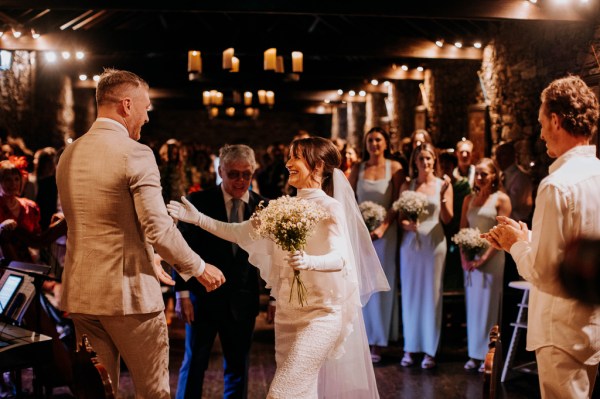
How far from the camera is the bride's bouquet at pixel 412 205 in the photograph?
547 cm

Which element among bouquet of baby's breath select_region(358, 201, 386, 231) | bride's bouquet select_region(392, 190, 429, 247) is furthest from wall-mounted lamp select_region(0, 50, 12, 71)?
bride's bouquet select_region(392, 190, 429, 247)

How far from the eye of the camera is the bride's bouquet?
17.9 feet

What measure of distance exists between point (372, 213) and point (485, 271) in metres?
1.01

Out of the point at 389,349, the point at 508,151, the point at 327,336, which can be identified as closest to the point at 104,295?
the point at 327,336

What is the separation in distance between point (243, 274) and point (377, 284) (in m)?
0.78

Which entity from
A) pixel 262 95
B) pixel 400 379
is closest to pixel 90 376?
pixel 400 379

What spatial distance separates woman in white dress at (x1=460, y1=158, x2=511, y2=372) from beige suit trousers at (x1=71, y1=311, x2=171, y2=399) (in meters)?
3.30

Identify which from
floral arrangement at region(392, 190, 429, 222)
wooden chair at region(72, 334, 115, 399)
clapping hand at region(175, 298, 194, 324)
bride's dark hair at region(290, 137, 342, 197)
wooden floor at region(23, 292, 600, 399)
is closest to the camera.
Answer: wooden chair at region(72, 334, 115, 399)

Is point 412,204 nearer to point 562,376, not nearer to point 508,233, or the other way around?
point 508,233

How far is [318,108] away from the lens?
1072 inches

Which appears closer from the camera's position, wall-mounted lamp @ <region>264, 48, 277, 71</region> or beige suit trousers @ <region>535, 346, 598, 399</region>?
beige suit trousers @ <region>535, 346, 598, 399</region>

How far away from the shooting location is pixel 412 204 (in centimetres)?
546

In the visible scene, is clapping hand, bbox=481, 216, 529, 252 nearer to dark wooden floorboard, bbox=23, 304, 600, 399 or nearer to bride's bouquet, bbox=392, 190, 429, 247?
dark wooden floorboard, bbox=23, 304, 600, 399

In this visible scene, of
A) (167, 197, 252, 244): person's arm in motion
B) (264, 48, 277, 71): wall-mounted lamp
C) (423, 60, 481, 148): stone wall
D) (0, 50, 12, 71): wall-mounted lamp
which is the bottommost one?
(167, 197, 252, 244): person's arm in motion
